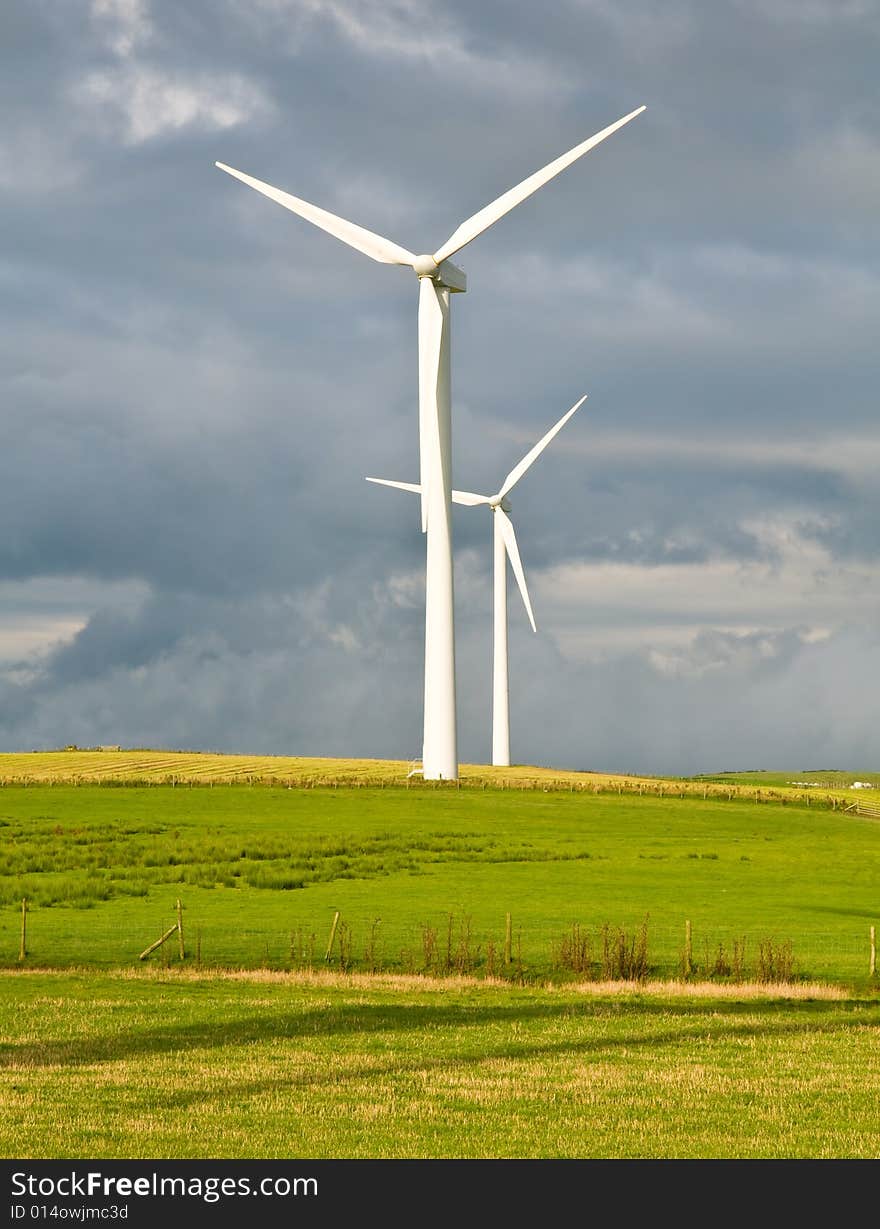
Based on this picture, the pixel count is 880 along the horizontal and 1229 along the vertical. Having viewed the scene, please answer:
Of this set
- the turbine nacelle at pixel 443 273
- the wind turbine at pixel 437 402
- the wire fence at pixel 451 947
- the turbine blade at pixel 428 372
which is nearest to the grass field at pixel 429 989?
the wire fence at pixel 451 947

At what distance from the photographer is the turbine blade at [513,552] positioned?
113 m

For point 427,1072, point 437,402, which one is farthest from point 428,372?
point 427,1072

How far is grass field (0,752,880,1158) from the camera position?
18.9m

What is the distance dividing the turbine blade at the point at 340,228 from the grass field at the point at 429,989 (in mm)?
32051

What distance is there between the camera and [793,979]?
37.5m

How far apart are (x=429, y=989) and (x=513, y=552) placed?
83.1 metres

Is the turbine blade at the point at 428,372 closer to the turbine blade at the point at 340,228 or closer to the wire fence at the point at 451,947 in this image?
the turbine blade at the point at 340,228

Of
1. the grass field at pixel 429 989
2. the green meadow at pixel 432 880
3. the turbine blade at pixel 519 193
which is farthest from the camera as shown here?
the turbine blade at pixel 519 193

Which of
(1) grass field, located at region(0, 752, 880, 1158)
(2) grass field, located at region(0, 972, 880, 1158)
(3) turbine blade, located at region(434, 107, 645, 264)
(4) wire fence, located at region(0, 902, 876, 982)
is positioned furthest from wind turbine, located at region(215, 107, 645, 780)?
(2) grass field, located at region(0, 972, 880, 1158)

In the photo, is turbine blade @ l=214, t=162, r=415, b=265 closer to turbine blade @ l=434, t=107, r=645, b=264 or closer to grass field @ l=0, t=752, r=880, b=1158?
turbine blade @ l=434, t=107, r=645, b=264

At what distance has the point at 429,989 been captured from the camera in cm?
3547
